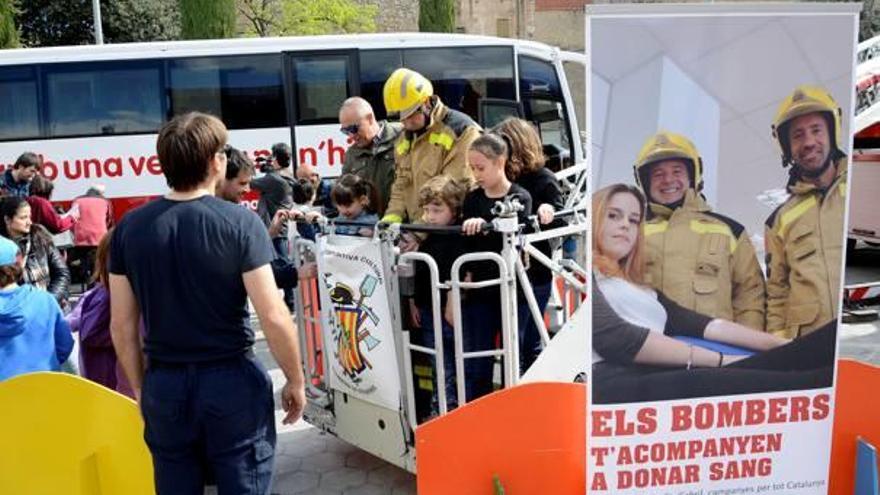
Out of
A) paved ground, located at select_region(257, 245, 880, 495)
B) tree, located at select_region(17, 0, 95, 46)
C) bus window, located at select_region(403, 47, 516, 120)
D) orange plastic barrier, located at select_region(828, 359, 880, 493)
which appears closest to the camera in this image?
orange plastic barrier, located at select_region(828, 359, 880, 493)

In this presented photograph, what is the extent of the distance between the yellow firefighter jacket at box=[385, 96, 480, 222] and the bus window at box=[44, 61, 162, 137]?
8.46 m

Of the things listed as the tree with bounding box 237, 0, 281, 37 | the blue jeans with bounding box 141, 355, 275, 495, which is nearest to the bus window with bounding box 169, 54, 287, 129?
the blue jeans with bounding box 141, 355, 275, 495

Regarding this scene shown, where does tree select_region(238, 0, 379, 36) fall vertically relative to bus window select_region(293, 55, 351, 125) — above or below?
above

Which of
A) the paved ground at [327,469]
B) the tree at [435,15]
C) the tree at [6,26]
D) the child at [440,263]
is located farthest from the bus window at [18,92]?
the tree at [435,15]

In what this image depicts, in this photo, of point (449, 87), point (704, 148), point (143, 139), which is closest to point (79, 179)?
point (143, 139)

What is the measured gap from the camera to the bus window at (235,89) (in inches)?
456

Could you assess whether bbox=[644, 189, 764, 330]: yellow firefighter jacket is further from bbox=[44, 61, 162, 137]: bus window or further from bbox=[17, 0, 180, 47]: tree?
bbox=[17, 0, 180, 47]: tree

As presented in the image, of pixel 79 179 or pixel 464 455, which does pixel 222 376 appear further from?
pixel 79 179

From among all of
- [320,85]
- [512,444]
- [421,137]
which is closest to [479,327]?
[512,444]

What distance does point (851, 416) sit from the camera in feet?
9.87

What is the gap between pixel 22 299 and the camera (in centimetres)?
353

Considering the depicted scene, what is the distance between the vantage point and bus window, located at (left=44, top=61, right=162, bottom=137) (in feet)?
36.9

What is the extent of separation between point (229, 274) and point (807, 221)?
78.1 inches

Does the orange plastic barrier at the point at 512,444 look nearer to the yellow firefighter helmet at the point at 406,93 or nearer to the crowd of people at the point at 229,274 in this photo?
the crowd of people at the point at 229,274
